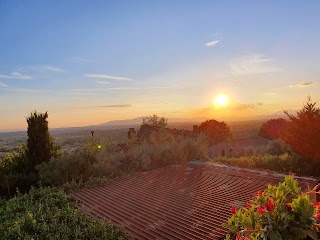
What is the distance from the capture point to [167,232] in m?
5.37

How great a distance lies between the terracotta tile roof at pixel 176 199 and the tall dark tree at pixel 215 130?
24.4 meters

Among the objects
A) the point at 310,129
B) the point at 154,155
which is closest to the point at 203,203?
the point at 154,155

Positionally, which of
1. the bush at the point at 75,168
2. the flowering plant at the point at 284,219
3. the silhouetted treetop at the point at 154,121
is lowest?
the bush at the point at 75,168

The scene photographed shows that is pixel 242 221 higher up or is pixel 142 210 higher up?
pixel 242 221

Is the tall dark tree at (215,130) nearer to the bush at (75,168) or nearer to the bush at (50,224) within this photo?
the bush at (75,168)

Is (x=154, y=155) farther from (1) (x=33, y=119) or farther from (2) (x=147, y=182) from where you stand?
(1) (x=33, y=119)

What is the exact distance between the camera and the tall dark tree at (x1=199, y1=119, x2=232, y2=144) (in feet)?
114

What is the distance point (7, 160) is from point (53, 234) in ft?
27.3

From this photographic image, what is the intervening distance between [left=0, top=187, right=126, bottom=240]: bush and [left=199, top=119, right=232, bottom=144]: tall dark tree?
28525mm

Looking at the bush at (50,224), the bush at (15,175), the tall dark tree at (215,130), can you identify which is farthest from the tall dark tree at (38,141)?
the tall dark tree at (215,130)

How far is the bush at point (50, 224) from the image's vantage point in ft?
17.1

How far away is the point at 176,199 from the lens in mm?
7305

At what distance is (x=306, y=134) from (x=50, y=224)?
11.1m

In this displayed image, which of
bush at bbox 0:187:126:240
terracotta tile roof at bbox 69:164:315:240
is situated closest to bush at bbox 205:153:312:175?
terracotta tile roof at bbox 69:164:315:240
